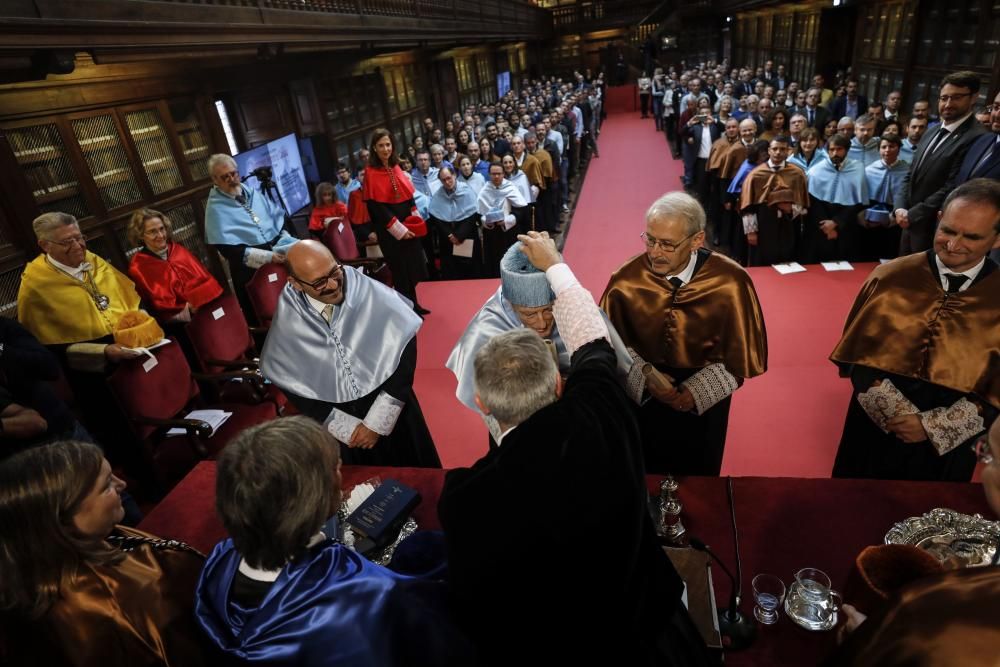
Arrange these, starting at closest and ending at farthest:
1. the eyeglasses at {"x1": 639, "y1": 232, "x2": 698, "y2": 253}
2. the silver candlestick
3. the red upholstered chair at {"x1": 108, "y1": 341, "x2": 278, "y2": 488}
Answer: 1. the silver candlestick
2. the eyeglasses at {"x1": 639, "y1": 232, "x2": 698, "y2": 253}
3. the red upholstered chair at {"x1": 108, "y1": 341, "x2": 278, "y2": 488}

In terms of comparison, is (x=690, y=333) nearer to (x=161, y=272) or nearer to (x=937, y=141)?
(x=937, y=141)

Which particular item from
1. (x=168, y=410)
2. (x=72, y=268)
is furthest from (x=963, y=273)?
(x=72, y=268)

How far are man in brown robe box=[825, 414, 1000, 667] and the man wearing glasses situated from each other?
1531mm

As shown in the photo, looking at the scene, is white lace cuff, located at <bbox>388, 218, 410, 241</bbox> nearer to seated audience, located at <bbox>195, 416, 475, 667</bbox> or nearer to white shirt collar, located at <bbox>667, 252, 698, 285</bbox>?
white shirt collar, located at <bbox>667, 252, 698, 285</bbox>

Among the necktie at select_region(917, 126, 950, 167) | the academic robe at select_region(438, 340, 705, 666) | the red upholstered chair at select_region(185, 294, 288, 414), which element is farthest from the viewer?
the necktie at select_region(917, 126, 950, 167)

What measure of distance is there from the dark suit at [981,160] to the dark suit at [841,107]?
20.2ft

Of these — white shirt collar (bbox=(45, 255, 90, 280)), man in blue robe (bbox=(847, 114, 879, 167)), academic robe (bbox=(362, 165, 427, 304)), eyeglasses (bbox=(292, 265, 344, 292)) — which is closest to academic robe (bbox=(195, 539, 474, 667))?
eyeglasses (bbox=(292, 265, 344, 292))

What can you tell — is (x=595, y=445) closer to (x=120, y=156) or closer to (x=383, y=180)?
(x=383, y=180)

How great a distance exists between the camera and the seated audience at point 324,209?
673 cm

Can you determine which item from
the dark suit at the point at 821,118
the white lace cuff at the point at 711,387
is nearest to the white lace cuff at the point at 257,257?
the white lace cuff at the point at 711,387

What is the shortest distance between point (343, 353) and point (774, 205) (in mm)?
4787

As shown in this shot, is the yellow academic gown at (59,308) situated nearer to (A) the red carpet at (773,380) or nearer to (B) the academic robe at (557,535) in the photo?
(A) the red carpet at (773,380)

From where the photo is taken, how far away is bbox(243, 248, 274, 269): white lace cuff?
4902 mm

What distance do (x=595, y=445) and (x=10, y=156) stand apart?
5.71 m
